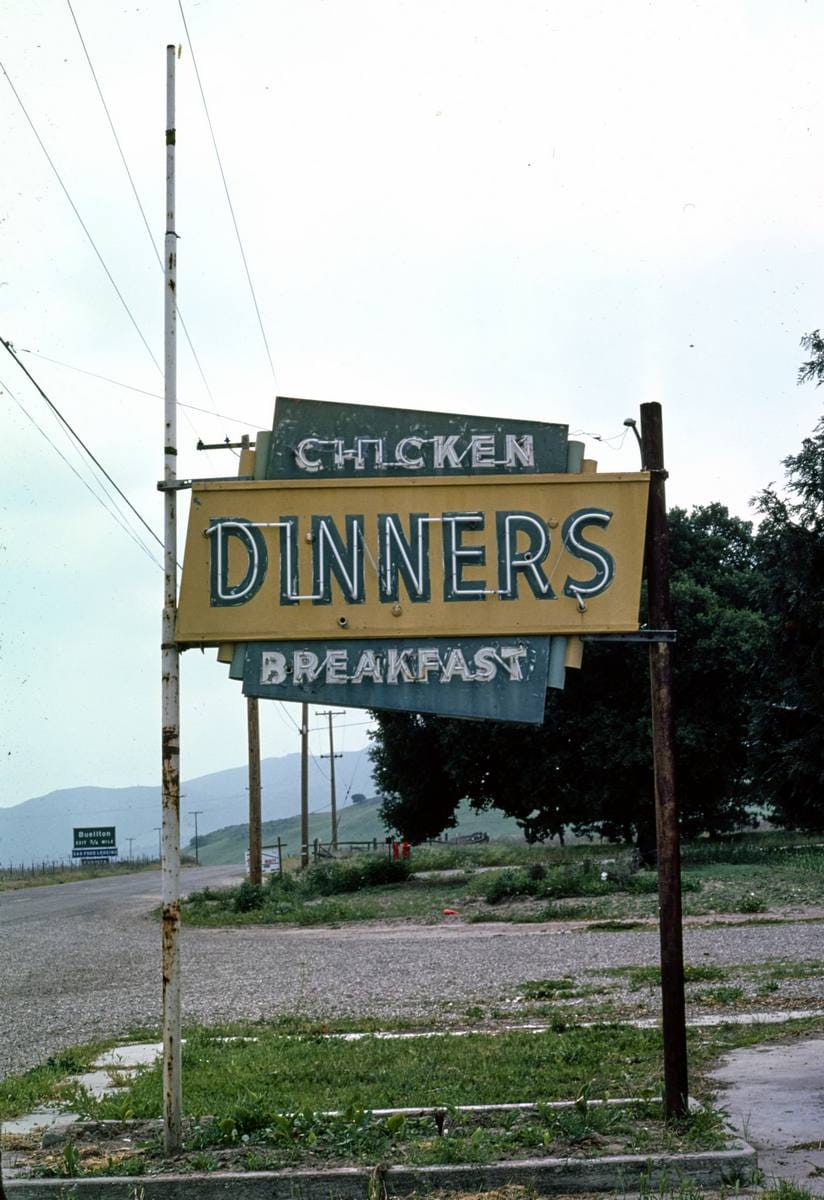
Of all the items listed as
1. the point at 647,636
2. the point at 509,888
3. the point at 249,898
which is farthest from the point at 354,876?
the point at 647,636

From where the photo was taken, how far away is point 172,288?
8.49 m

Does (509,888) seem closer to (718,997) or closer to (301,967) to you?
(301,967)

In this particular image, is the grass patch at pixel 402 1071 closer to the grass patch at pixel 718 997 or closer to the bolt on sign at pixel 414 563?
the grass patch at pixel 718 997

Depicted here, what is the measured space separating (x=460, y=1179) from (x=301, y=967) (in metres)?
13.4

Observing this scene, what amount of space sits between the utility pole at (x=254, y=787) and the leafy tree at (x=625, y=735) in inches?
192

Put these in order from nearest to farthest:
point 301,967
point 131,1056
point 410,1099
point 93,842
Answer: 1. point 410,1099
2. point 131,1056
3. point 301,967
4. point 93,842

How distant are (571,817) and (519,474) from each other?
30.9 metres

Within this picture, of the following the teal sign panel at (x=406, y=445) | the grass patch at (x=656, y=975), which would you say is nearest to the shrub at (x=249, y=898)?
the grass patch at (x=656, y=975)

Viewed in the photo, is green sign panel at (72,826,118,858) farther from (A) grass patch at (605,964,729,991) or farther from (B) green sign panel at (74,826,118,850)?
(A) grass patch at (605,964,729,991)

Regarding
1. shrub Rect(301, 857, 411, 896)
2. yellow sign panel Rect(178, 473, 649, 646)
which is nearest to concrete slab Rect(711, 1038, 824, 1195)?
yellow sign panel Rect(178, 473, 649, 646)

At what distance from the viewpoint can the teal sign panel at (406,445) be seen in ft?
28.5

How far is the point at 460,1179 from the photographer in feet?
23.4

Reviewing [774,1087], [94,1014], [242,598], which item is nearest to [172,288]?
[242,598]

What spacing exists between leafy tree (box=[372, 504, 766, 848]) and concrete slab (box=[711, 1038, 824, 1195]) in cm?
2275
